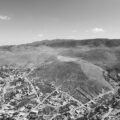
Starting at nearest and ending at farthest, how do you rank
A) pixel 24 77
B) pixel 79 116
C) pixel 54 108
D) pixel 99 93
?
pixel 79 116, pixel 54 108, pixel 99 93, pixel 24 77

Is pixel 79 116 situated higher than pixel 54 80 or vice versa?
pixel 54 80

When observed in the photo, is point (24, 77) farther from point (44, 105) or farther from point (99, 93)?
point (99, 93)

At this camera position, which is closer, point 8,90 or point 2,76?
point 8,90

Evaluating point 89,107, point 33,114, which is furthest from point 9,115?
point 89,107

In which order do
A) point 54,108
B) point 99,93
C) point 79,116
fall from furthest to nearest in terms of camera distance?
point 99,93
point 54,108
point 79,116

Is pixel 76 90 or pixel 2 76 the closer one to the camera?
pixel 76 90

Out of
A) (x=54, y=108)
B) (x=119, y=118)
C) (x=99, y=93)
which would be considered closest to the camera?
(x=119, y=118)

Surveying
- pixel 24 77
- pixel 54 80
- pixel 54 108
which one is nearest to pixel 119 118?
pixel 54 108

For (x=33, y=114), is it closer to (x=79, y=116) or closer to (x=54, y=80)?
(x=79, y=116)

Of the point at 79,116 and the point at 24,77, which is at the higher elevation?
the point at 24,77
